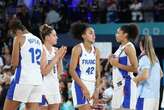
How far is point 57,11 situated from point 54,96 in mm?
11638

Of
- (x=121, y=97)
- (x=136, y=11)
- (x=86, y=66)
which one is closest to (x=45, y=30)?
(x=86, y=66)

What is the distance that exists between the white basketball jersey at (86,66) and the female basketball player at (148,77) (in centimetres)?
82

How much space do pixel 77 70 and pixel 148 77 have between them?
1.25m

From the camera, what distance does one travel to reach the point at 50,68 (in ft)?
27.5

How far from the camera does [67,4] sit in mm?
20344

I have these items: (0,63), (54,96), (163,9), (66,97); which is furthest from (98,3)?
(54,96)

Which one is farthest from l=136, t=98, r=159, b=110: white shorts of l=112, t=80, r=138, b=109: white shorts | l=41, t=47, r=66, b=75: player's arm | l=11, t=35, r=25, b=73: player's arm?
l=11, t=35, r=25, b=73: player's arm

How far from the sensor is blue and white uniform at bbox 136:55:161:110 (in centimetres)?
890

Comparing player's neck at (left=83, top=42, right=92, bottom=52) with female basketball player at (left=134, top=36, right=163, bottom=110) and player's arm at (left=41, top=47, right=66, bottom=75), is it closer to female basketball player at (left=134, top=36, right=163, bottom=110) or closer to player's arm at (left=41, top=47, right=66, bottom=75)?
player's arm at (left=41, top=47, right=66, bottom=75)

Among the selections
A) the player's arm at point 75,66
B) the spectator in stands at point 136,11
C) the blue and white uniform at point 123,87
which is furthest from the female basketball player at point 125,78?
the spectator in stands at point 136,11

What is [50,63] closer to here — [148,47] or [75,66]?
[75,66]

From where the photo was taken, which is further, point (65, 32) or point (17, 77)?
point (65, 32)

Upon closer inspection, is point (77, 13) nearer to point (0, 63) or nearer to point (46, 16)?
point (46, 16)

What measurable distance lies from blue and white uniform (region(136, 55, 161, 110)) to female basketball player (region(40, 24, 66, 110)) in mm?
1327
